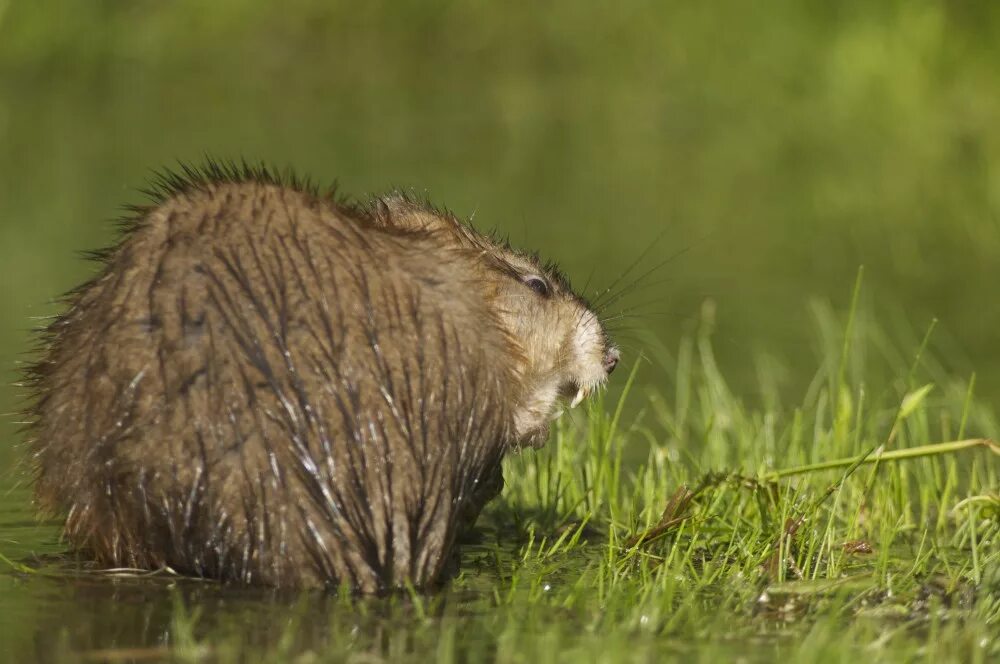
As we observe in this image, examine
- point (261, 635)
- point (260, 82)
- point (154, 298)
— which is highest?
point (260, 82)

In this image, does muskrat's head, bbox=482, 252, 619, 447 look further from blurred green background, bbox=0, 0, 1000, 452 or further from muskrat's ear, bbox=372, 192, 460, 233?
blurred green background, bbox=0, 0, 1000, 452

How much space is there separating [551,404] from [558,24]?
536 inches

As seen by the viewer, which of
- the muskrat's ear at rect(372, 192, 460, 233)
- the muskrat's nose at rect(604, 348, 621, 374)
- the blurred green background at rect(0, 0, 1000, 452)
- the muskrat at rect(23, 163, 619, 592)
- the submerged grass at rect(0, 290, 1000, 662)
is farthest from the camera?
the blurred green background at rect(0, 0, 1000, 452)

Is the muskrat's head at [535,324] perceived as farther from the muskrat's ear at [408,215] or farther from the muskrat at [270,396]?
the muskrat at [270,396]

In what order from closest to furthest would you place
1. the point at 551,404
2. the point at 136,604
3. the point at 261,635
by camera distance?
the point at 261,635 → the point at 136,604 → the point at 551,404

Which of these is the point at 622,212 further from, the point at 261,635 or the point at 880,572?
the point at 261,635

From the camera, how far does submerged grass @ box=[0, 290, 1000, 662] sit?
412 cm

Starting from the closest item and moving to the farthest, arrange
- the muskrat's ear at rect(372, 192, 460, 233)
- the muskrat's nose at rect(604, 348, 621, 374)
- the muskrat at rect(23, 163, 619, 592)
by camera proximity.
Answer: the muskrat at rect(23, 163, 619, 592) → the muskrat's ear at rect(372, 192, 460, 233) → the muskrat's nose at rect(604, 348, 621, 374)

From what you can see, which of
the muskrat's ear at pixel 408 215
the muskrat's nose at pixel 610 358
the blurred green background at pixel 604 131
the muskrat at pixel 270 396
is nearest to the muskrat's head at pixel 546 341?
the muskrat's nose at pixel 610 358

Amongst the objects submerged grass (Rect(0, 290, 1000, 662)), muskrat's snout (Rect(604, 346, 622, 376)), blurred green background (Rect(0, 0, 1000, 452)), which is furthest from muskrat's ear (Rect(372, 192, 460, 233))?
blurred green background (Rect(0, 0, 1000, 452))

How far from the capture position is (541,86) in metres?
18.1

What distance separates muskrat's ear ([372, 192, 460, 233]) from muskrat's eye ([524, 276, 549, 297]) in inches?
10.9

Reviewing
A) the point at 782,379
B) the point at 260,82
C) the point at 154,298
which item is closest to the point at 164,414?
the point at 154,298

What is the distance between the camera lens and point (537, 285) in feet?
17.9
